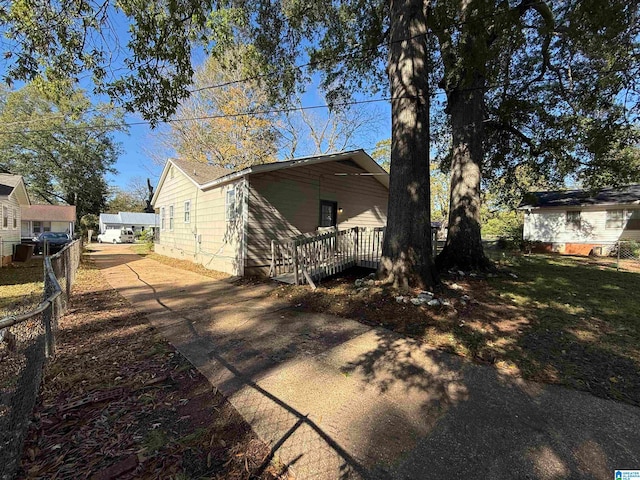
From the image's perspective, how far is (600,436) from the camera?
224 centimetres

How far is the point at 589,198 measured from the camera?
1844cm

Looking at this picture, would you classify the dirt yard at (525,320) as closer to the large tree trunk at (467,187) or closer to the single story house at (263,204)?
the large tree trunk at (467,187)

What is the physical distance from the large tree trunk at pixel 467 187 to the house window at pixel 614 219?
15.4 m

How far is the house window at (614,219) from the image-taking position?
17078mm

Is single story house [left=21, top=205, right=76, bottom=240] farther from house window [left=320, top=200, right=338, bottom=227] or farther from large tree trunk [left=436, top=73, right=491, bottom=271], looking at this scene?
large tree trunk [left=436, top=73, right=491, bottom=271]

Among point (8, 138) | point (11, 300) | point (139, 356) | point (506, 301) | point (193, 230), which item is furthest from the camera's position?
point (8, 138)

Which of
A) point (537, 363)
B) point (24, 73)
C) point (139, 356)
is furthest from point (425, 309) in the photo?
point (24, 73)

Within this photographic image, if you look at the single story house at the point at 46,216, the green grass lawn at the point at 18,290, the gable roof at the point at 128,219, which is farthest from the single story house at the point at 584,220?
the gable roof at the point at 128,219

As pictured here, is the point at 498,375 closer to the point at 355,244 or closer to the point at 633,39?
the point at 355,244

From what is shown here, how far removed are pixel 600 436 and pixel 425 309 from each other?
2.88 metres

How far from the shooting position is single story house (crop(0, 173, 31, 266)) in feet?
39.9

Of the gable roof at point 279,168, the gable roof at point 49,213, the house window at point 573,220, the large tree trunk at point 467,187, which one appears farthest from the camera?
the gable roof at point 49,213

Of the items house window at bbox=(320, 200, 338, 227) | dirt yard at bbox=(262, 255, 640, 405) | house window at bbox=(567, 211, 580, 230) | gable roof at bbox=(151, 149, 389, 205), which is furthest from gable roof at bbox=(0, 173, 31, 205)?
house window at bbox=(567, 211, 580, 230)

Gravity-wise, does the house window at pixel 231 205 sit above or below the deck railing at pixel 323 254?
above
